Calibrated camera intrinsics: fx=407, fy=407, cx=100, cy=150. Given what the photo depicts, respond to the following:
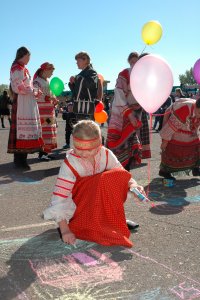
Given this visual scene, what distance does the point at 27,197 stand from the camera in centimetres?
473

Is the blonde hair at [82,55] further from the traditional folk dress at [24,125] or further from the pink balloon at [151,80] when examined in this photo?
the pink balloon at [151,80]

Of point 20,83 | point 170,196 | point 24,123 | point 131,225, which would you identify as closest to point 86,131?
point 131,225

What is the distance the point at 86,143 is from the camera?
288cm

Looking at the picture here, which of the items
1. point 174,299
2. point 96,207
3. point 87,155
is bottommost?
point 174,299

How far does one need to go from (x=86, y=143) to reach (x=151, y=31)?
2.84m

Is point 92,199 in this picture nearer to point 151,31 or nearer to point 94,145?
point 94,145

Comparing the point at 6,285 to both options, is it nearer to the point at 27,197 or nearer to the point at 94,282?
the point at 94,282

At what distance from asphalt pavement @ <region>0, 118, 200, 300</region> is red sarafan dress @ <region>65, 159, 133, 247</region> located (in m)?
0.09

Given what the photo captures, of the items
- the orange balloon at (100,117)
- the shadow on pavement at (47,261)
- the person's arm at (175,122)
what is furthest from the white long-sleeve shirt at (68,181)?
the orange balloon at (100,117)

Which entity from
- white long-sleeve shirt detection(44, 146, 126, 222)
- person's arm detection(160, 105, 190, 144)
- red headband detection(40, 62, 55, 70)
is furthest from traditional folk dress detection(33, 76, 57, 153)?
white long-sleeve shirt detection(44, 146, 126, 222)

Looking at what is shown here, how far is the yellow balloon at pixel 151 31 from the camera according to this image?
17.0 ft

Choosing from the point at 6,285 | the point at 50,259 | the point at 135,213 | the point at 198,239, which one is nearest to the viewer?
the point at 6,285

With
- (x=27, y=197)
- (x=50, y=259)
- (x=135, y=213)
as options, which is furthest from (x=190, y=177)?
(x=50, y=259)

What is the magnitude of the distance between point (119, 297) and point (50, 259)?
712 mm
